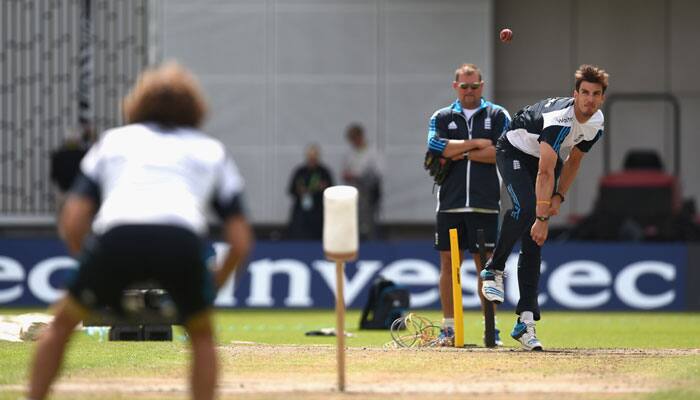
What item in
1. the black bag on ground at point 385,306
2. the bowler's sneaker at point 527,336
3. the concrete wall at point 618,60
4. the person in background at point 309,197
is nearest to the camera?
the bowler's sneaker at point 527,336

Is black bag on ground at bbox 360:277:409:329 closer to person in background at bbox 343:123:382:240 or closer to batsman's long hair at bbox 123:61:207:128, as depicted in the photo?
person in background at bbox 343:123:382:240

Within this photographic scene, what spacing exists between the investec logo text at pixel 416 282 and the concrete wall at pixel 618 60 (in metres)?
6.10

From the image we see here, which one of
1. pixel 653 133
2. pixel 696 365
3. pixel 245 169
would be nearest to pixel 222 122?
pixel 245 169

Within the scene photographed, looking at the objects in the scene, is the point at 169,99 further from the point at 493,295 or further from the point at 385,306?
the point at 385,306

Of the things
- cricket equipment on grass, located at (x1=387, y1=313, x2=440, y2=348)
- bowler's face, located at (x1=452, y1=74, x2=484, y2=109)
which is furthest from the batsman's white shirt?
bowler's face, located at (x1=452, y1=74, x2=484, y2=109)

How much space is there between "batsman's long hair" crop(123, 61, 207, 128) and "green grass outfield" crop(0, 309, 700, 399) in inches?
88.5

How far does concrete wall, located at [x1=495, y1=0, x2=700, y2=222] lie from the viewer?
27.4 meters

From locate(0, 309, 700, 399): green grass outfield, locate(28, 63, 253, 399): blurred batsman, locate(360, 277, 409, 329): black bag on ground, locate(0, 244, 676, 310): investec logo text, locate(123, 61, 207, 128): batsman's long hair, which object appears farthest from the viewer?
locate(0, 244, 676, 310): investec logo text

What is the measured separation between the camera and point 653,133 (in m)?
27.5

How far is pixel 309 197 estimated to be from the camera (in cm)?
2412

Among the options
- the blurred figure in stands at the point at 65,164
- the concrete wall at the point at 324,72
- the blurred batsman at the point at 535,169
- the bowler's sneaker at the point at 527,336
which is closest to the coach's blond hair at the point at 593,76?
the blurred batsman at the point at 535,169

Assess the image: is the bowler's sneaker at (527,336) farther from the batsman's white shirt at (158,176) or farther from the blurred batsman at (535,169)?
the batsman's white shirt at (158,176)

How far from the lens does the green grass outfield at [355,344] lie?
34.2 feet

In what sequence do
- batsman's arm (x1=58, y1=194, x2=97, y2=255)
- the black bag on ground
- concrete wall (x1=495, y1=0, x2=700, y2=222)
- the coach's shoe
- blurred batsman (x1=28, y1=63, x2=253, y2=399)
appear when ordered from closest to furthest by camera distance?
blurred batsman (x1=28, y1=63, x2=253, y2=399), batsman's arm (x1=58, y1=194, x2=97, y2=255), the coach's shoe, the black bag on ground, concrete wall (x1=495, y1=0, x2=700, y2=222)
